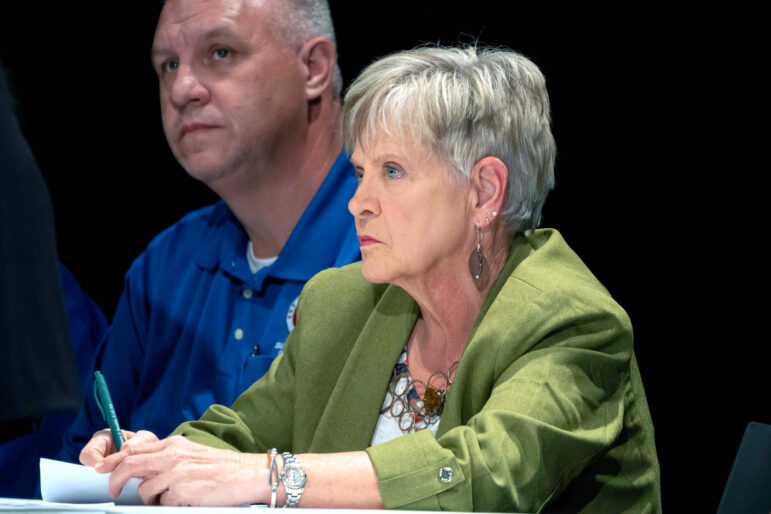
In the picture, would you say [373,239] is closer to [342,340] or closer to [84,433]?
[342,340]

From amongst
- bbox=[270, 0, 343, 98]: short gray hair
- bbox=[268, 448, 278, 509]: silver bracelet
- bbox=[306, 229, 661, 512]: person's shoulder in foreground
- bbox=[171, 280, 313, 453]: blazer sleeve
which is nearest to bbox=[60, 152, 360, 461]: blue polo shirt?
bbox=[270, 0, 343, 98]: short gray hair

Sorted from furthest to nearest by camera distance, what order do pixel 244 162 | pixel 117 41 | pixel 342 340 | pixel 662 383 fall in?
pixel 117 41, pixel 244 162, pixel 662 383, pixel 342 340

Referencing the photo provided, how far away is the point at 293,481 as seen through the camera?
4.61 feet

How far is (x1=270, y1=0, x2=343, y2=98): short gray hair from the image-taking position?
2.73 m

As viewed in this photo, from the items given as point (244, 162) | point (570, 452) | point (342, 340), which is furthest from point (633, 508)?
point (244, 162)

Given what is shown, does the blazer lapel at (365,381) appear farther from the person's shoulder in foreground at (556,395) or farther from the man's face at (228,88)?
the man's face at (228,88)

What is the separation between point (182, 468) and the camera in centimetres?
143

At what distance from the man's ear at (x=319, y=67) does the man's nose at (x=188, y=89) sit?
29cm

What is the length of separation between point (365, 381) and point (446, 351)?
16cm

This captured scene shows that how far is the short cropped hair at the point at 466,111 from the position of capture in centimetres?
174

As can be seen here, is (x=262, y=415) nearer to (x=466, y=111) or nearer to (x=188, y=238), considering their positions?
(x=466, y=111)

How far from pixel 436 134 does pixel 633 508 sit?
0.71m

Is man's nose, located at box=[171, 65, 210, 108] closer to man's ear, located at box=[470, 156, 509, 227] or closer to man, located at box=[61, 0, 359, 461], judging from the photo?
man, located at box=[61, 0, 359, 461]

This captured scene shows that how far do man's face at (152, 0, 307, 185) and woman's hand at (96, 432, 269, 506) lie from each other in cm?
132
